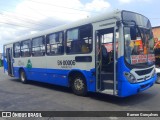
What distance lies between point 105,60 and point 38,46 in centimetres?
502

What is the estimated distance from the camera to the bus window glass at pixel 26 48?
1273 cm

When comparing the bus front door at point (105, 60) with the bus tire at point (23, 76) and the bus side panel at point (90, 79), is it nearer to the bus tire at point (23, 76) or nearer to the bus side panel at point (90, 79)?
the bus side panel at point (90, 79)

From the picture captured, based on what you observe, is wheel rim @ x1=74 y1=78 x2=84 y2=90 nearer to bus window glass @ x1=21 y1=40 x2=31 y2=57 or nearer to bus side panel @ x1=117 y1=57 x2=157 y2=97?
bus side panel @ x1=117 y1=57 x2=157 y2=97

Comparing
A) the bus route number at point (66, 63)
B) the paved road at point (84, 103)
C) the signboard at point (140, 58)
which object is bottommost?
the paved road at point (84, 103)

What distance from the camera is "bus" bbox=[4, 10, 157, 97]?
22.7ft

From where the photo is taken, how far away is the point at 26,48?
1309cm

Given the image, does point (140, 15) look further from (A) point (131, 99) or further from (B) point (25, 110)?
(B) point (25, 110)

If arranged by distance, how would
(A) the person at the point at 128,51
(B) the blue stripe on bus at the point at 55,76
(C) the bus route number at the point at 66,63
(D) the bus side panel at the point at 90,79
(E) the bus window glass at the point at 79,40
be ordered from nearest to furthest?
(A) the person at the point at 128,51 < (D) the bus side panel at the point at 90,79 < (B) the blue stripe on bus at the point at 55,76 < (E) the bus window glass at the point at 79,40 < (C) the bus route number at the point at 66,63

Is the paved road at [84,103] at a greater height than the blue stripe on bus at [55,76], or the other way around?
the blue stripe on bus at [55,76]

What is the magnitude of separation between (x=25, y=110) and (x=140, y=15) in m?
5.38

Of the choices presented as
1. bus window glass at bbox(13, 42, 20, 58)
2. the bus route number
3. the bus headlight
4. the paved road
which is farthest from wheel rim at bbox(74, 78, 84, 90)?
bus window glass at bbox(13, 42, 20, 58)

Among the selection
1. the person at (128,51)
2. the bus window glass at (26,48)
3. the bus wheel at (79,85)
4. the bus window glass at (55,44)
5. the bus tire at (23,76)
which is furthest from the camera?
the bus tire at (23,76)

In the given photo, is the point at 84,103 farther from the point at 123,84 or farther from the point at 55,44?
the point at 55,44

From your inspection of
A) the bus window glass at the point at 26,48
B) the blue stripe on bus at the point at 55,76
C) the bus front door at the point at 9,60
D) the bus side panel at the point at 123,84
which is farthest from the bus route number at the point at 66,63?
the bus front door at the point at 9,60
